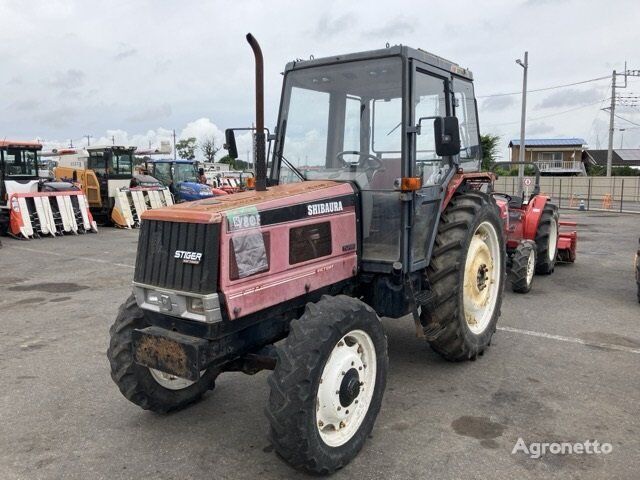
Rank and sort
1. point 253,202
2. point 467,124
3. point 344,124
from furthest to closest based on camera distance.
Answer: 1. point 467,124
2. point 344,124
3. point 253,202

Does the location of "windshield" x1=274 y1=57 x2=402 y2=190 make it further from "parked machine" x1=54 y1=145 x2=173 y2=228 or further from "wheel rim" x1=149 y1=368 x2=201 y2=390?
"parked machine" x1=54 y1=145 x2=173 y2=228

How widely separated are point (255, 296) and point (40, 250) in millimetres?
11122

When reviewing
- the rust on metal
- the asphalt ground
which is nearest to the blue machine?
the asphalt ground

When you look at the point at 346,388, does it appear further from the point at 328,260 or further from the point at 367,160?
the point at 367,160

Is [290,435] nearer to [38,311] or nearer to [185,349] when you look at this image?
[185,349]

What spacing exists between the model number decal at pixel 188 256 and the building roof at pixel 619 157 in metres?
65.5

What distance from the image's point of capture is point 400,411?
3926mm

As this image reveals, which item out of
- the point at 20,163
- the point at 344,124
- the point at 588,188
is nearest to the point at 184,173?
the point at 20,163

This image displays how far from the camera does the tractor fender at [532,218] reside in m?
8.73

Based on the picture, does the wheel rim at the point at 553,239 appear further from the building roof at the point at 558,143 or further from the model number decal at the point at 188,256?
the building roof at the point at 558,143

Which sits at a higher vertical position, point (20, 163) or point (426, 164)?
point (20, 163)

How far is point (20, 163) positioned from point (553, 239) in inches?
584

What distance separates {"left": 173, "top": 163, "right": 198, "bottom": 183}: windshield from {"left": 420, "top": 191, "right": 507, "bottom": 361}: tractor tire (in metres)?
20.6

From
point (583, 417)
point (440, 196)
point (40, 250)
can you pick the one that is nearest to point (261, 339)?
point (440, 196)
